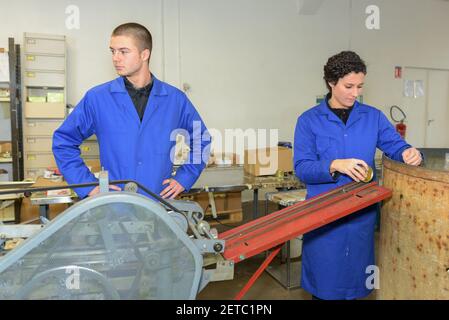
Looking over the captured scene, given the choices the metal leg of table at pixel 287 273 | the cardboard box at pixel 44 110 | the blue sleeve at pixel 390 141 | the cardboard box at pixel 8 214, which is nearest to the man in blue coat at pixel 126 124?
the blue sleeve at pixel 390 141

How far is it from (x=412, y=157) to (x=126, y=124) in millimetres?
1059

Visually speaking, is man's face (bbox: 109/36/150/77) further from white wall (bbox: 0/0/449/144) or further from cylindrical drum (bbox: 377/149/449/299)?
white wall (bbox: 0/0/449/144)

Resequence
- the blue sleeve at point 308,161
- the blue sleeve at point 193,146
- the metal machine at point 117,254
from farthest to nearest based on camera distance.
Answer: the blue sleeve at point 193,146 < the blue sleeve at point 308,161 < the metal machine at point 117,254

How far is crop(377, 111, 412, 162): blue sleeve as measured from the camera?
4.80ft

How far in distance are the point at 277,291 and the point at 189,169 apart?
1293 millimetres

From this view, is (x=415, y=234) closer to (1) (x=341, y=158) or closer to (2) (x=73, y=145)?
(1) (x=341, y=158)

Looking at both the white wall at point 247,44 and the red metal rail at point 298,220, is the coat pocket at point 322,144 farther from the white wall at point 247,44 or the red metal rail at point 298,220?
the white wall at point 247,44

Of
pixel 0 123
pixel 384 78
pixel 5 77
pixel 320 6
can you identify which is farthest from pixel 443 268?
pixel 384 78

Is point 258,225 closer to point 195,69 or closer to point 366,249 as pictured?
point 366,249

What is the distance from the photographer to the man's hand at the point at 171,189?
5.19ft

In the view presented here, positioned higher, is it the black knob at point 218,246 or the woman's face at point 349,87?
the woman's face at point 349,87

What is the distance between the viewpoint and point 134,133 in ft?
4.87

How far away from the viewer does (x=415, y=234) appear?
107cm

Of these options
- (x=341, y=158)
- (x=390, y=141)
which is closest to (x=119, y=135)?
(x=341, y=158)
